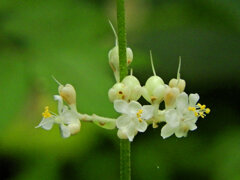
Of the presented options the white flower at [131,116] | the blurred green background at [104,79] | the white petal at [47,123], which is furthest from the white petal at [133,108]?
the blurred green background at [104,79]

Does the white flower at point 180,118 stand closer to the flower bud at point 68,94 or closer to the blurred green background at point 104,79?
the flower bud at point 68,94

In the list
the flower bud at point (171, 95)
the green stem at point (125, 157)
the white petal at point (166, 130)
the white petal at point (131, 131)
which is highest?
the flower bud at point (171, 95)

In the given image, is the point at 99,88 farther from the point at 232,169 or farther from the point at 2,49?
the point at 232,169

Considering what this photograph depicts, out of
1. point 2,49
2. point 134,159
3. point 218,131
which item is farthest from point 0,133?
point 218,131

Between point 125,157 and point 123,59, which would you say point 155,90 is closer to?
point 123,59

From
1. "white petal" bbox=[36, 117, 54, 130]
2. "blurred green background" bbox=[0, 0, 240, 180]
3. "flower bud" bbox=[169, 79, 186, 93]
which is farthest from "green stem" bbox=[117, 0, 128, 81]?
"blurred green background" bbox=[0, 0, 240, 180]

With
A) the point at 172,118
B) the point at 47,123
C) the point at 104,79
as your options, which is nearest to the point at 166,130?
the point at 172,118

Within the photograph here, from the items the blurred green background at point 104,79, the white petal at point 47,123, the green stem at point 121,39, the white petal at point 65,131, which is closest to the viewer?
the green stem at point 121,39
